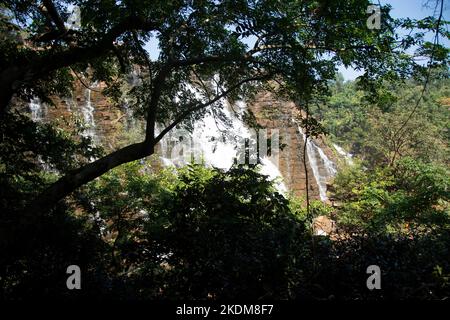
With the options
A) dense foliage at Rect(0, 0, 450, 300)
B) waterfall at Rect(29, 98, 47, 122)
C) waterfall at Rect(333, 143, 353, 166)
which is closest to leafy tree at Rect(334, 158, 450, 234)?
dense foliage at Rect(0, 0, 450, 300)

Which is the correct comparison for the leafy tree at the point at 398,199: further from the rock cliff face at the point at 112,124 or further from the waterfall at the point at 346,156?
the waterfall at the point at 346,156

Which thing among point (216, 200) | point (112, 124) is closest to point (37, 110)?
point (112, 124)

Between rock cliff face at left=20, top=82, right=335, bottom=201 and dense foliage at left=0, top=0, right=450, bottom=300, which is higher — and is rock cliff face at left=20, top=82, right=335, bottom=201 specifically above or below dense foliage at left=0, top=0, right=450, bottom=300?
above

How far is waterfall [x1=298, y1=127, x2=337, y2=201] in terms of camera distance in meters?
25.5

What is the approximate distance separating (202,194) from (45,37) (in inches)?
152

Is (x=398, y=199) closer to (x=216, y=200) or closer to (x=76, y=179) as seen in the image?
(x=216, y=200)

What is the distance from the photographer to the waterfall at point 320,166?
25516 mm

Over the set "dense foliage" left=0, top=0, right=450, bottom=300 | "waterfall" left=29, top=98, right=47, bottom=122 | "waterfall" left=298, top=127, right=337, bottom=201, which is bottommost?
"dense foliage" left=0, top=0, right=450, bottom=300

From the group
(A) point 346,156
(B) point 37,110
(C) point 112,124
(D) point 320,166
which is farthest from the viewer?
(A) point 346,156

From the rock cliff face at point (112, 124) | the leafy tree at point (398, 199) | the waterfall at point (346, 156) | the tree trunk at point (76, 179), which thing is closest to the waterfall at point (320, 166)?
the rock cliff face at point (112, 124)

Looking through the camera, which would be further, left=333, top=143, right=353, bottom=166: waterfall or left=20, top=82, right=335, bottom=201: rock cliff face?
left=333, top=143, right=353, bottom=166: waterfall

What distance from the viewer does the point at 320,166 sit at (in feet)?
86.3

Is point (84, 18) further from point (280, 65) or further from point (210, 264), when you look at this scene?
point (210, 264)

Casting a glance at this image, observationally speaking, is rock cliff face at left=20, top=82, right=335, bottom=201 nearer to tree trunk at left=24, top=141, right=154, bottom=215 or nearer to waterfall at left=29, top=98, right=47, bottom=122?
waterfall at left=29, top=98, right=47, bottom=122
